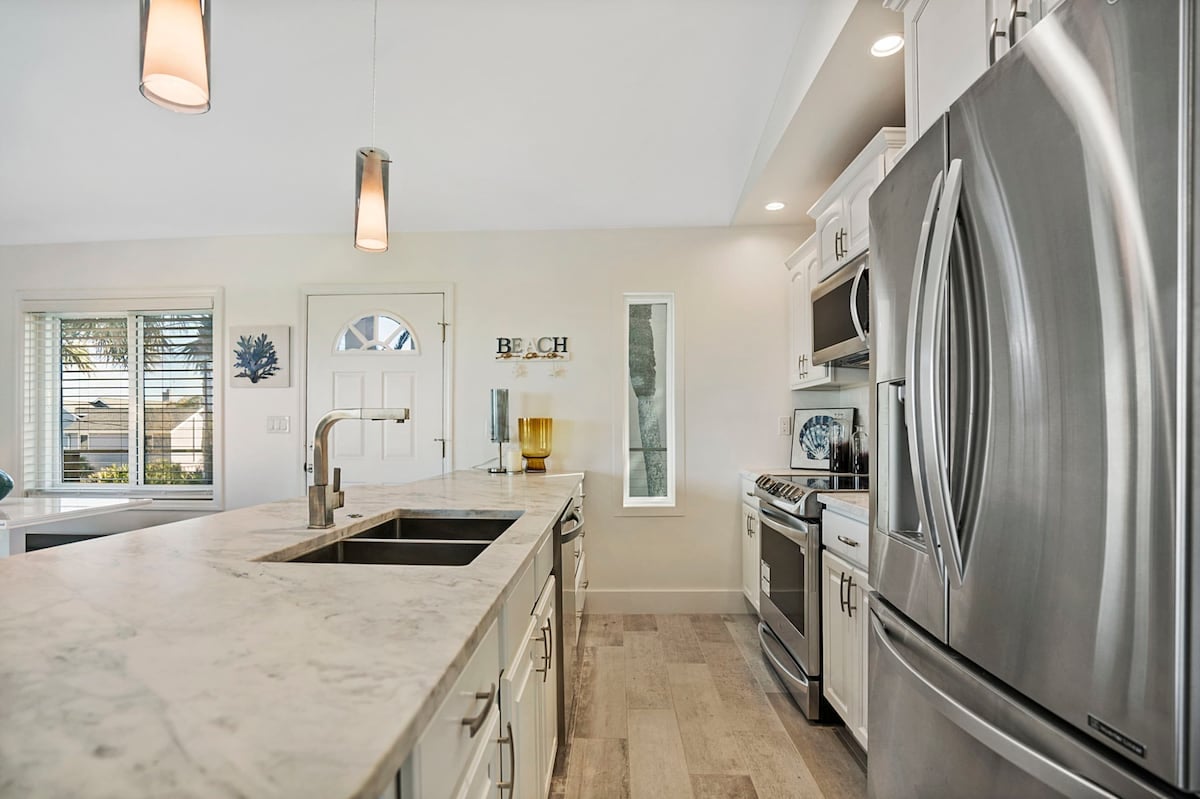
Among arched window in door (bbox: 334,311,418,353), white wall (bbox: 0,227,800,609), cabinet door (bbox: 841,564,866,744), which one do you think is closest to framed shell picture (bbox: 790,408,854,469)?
white wall (bbox: 0,227,800,609)

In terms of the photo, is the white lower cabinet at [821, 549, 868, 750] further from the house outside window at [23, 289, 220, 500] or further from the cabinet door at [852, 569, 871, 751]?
the house outside window at [23, 289, 220, 500]

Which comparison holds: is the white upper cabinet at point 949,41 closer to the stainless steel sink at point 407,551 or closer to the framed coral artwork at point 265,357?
the stainless steel sink at point 407,551

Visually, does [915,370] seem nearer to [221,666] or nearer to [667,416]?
[221,666]

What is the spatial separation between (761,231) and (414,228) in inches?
89.3

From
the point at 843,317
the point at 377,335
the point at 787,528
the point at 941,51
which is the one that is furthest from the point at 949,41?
the point at 377,335

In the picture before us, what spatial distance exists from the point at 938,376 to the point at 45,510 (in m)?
3.76

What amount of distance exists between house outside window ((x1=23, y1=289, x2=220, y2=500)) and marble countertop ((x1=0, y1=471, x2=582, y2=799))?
11.5 feet

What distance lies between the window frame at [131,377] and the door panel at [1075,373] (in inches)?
177

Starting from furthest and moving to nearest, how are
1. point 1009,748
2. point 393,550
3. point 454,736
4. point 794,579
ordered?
1. point 794,579
2. point 393,550
3. point 1009,748
4. point 454,736

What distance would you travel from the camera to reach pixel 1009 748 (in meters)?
0.87

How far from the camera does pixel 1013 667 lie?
88cm

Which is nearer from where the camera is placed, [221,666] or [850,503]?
[221,666]

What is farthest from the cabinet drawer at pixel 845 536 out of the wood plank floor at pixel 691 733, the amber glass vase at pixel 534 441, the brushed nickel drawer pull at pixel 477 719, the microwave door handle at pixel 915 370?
the amber glass vase at pixel 534 441

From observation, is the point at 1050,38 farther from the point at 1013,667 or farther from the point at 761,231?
the point at 761,231
